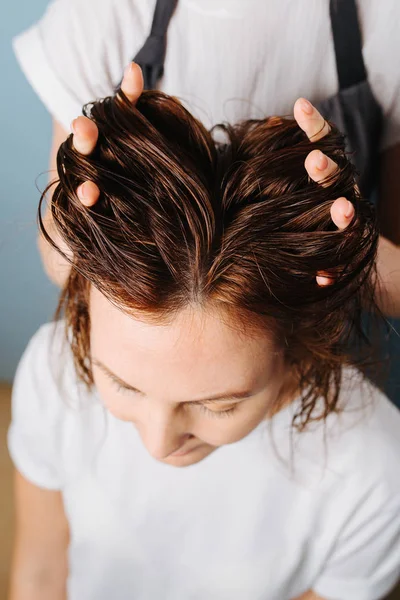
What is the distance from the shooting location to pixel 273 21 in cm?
73

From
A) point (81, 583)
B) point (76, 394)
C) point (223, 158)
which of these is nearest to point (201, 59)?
point (223, 158)

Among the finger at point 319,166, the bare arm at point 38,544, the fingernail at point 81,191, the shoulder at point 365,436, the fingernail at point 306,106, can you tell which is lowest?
the bare arm at point 38,544

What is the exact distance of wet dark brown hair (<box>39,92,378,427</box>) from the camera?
0.55 metres

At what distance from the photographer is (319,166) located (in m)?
0.52

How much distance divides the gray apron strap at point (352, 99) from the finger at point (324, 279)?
0.22 metres

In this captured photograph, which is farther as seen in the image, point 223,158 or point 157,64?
point 157,64

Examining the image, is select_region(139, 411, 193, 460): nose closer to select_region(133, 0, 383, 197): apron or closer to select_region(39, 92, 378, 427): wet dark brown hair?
select_region(39, 92, 378, 427): wet dark brown hair

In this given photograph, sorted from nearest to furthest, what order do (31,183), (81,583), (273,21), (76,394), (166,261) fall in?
(166,261)
(273,21)
(76,394)
(81,583)
(31,183)

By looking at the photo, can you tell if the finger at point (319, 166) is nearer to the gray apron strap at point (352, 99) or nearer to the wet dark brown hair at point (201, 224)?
the wet dark brown hair at point (201, 224)

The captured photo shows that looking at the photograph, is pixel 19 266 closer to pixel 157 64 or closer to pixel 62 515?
pixel 62 515

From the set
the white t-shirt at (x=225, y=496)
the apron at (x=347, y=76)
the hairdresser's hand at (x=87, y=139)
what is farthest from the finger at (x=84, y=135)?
the white t-shirt at (x=225, y=496)

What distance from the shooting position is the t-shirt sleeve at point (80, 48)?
753mm

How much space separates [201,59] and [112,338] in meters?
0.32

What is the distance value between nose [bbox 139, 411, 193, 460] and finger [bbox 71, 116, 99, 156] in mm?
243
